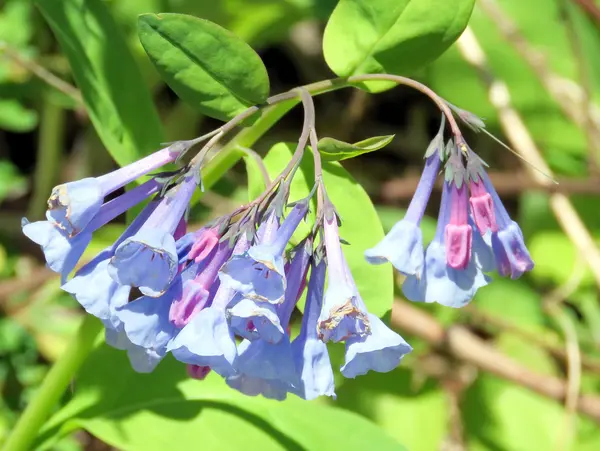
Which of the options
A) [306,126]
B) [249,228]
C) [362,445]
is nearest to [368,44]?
[306,126]

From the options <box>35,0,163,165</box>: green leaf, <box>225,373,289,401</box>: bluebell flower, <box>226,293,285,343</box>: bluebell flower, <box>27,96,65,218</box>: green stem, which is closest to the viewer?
<box>226,293,285,343</box>: bluebell flower

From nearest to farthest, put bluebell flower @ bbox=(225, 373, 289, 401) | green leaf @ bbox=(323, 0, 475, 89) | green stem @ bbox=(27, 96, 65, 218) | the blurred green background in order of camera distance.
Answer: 1. bluebell flower @ bbox=(225, 373, 289, 401)
2. green leaf @ bbox=(323, 0, 475, 89)
3. the blurred green background
4. green stem @ bbox=(27, 96, 65, 218)

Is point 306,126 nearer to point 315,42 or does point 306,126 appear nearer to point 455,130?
point 455,130

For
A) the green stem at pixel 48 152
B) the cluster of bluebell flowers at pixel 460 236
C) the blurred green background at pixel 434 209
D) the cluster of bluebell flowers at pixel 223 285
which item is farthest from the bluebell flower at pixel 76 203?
the green stem at pixel 48 152

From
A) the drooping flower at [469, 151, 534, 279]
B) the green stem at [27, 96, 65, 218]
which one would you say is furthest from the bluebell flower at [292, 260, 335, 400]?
the green stem at [27, 96, 65, 218]

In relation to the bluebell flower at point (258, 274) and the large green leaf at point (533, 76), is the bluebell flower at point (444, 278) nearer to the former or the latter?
the bluebell flower at point (258, 274)

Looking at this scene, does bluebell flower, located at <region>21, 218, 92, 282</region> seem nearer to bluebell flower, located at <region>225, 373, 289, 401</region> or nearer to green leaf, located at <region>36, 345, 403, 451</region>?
bluebell flower, located at <region>225, 373, 289, 401</region>
